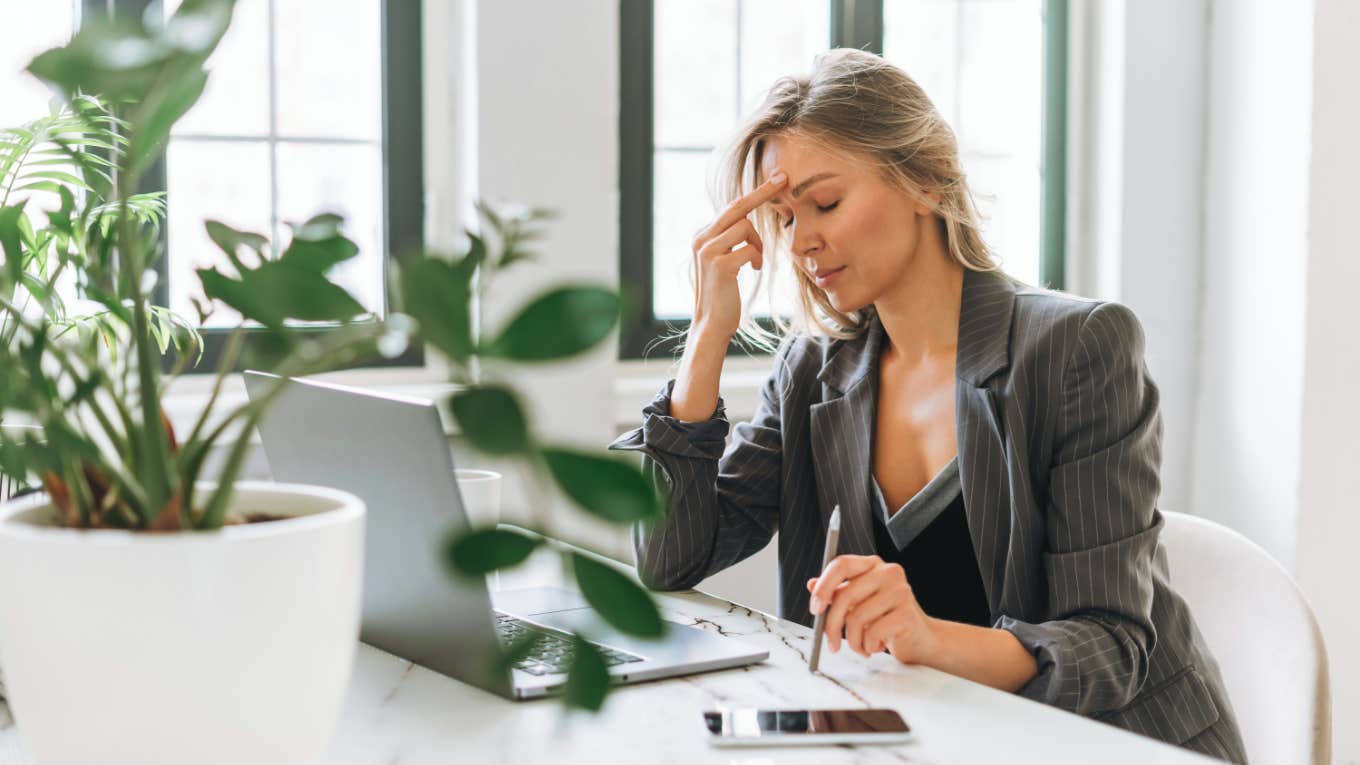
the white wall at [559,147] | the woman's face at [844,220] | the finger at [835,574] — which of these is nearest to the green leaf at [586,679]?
the finger at [835,574]

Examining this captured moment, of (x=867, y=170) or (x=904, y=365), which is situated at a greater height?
(x=867, y=170)

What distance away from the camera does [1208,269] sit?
270 cm

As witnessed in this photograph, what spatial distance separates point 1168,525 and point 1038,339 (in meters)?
0.26

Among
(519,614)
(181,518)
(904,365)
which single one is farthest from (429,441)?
(904,365)

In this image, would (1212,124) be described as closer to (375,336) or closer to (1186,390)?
(1186,390)

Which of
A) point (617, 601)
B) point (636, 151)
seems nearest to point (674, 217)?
point (636, 151)

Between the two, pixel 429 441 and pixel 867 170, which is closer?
Result: pixel 429 441

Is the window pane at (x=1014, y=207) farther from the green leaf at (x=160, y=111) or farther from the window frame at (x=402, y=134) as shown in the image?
the green leaf at (x=160, y=111)

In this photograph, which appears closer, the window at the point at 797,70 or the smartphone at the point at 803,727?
the smartphone at the point at 803,727

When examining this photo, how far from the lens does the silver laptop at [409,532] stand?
87cm

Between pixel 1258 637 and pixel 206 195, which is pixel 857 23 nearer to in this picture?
pixel 206 195

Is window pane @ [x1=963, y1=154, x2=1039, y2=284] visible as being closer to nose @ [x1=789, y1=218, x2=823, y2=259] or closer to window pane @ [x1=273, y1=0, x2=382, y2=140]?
window pane @ [x1=273, y1=0, x2=382, y2=140]

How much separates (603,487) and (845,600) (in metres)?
0.72

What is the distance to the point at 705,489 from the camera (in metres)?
1.56
